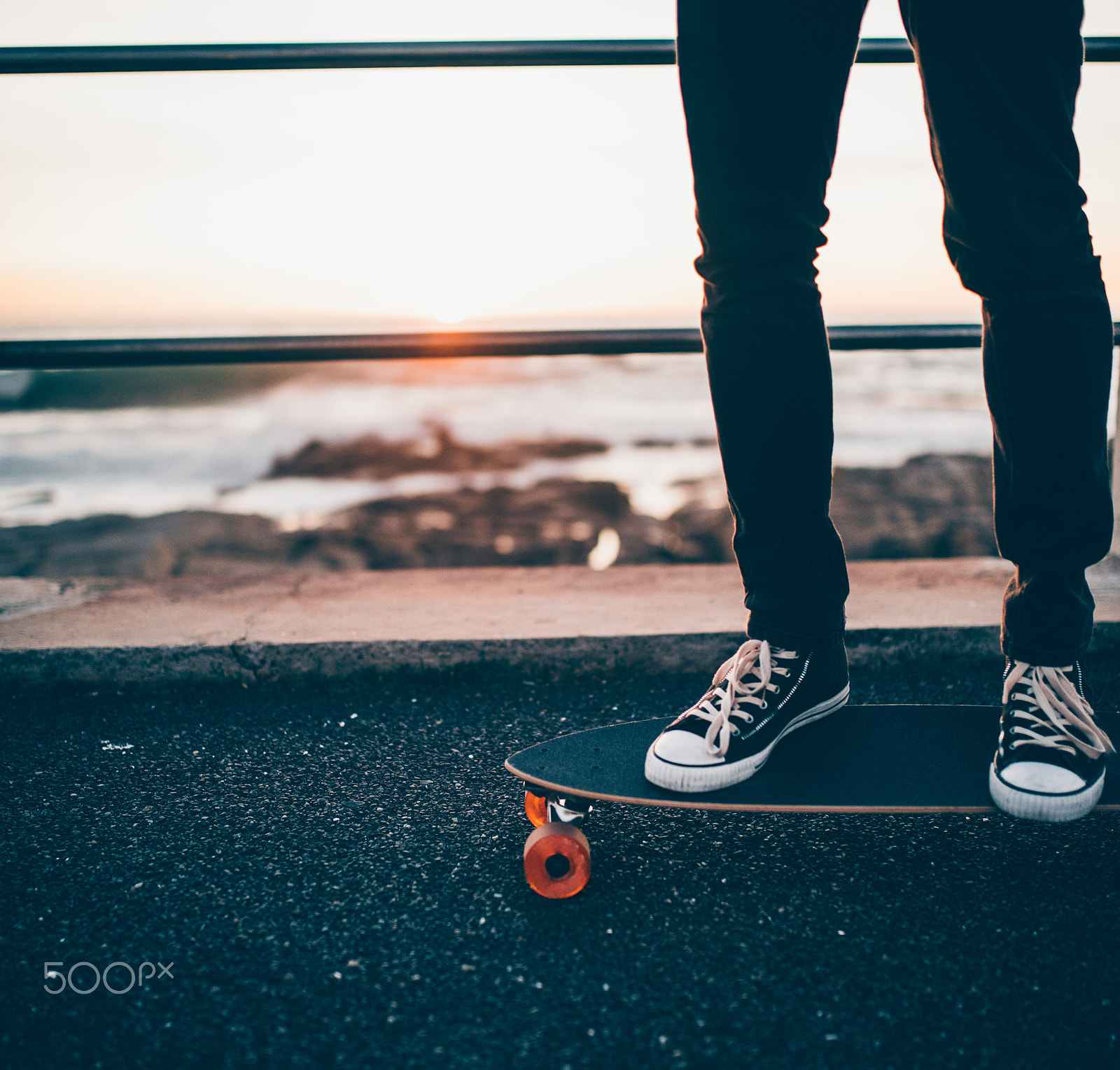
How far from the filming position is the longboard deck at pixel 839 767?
644mm

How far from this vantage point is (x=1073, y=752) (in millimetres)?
651

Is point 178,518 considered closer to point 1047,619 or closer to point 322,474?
point 322,474

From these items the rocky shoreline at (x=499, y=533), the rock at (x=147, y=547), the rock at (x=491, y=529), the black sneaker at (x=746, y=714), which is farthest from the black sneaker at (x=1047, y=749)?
the rock at (x=147, y=547)

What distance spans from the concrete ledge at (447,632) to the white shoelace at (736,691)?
31 cm

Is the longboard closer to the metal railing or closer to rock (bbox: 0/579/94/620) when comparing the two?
the metal railing

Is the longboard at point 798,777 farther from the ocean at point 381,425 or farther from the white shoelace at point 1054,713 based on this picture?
the ocean at point 381,425

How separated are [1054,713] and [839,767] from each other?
0.60 ft

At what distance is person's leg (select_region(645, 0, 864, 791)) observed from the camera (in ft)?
2.26

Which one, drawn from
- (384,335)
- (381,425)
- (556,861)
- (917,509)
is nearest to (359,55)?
(384,335)

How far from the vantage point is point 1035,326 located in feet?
2.17

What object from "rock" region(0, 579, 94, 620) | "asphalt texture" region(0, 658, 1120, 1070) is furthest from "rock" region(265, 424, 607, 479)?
"asphalt texture" region(0, 658, 1120, 1070)

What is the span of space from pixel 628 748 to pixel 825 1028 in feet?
0.98

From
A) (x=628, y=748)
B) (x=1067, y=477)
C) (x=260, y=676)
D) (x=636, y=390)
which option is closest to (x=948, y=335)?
(x=1067, y=477)

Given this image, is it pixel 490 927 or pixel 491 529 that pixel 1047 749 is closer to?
pixel 490 927
